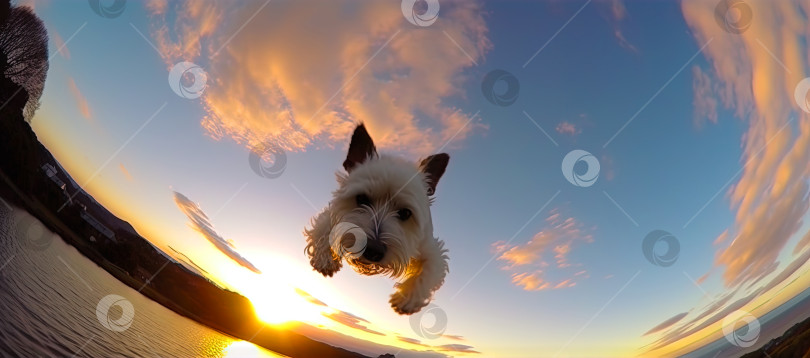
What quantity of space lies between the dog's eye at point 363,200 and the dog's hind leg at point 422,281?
3.05 feet

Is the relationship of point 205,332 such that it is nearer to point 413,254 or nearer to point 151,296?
point 151,296

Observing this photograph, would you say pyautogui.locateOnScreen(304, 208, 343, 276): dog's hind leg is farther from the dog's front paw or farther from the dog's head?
the dog's front paw

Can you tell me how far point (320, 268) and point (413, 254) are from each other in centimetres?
115

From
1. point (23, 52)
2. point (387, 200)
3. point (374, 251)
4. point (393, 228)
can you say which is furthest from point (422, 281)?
point (23, 52)

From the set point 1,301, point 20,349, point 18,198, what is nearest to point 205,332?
point 18,198

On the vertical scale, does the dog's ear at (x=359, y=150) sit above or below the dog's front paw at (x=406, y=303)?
above

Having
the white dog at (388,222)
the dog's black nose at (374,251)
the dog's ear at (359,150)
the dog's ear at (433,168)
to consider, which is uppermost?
the dog's ear at (433,168)

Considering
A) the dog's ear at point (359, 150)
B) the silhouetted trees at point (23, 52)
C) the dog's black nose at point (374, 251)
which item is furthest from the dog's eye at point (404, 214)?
the silhouetted trees at point (23, 52)

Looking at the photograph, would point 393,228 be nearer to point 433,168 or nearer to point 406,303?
point 406,303

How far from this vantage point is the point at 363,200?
4.39 metres

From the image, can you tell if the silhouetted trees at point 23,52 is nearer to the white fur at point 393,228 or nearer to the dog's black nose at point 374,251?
the white fur at point 393,228

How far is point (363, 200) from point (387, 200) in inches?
13.0

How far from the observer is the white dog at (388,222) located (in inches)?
150

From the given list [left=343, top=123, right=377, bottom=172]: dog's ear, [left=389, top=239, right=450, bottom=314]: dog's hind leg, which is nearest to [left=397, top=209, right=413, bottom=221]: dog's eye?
[left=389, top=239, right=450, bottom=314]: dog's hind leg
